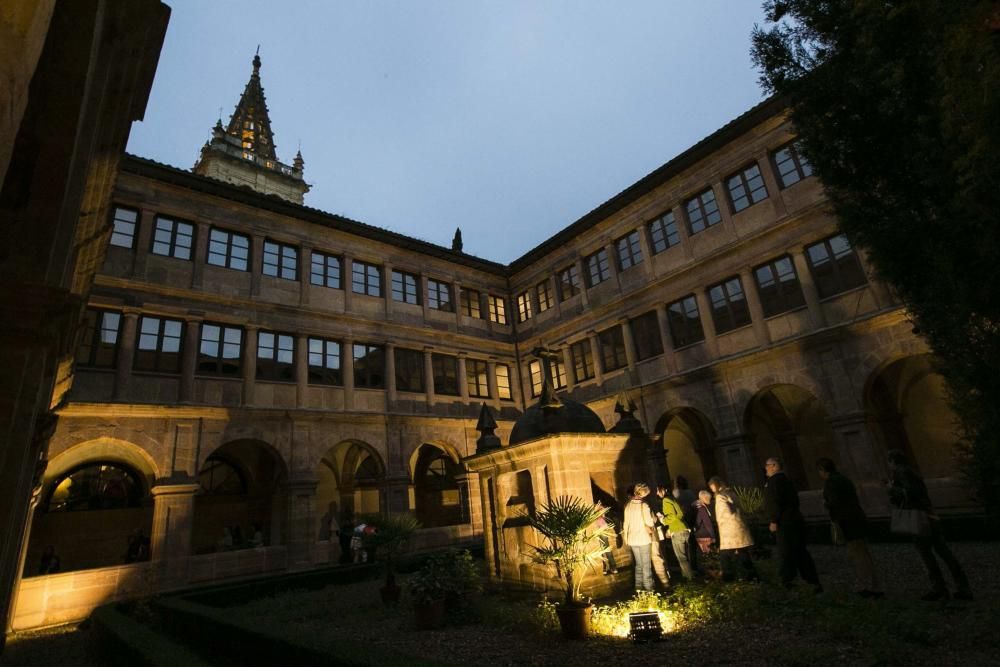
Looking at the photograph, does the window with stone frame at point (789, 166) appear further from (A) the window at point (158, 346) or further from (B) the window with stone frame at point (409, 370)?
(A) the window at point (158, 346)

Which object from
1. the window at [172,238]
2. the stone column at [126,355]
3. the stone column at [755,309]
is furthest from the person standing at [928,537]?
the window at [172,238]

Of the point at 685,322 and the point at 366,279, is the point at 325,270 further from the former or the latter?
the point at 685,322

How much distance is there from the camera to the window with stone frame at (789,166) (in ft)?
51.8

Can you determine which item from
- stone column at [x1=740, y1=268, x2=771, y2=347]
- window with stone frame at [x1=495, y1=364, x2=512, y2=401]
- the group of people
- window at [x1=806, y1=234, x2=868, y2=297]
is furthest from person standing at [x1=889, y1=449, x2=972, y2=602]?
window with stone frame at [x1=495, y1=364, x2=512, y2=401]

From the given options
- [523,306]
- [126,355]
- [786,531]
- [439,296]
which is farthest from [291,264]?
[786,531]

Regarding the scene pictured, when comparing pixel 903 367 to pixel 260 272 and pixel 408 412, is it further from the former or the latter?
pixel 260 272

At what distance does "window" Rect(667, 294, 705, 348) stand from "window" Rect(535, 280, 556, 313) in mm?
5916

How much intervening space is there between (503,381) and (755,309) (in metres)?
10.8

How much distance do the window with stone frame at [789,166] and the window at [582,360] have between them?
897 centimetres

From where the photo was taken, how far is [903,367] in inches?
647

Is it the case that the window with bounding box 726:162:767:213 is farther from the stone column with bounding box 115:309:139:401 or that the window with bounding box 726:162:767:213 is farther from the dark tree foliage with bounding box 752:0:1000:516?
the stone column with bounding box 115:309:139:401

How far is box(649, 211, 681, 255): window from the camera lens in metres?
19.1

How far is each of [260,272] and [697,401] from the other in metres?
15.4

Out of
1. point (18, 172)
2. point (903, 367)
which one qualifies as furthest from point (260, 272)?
point (903, 367)
